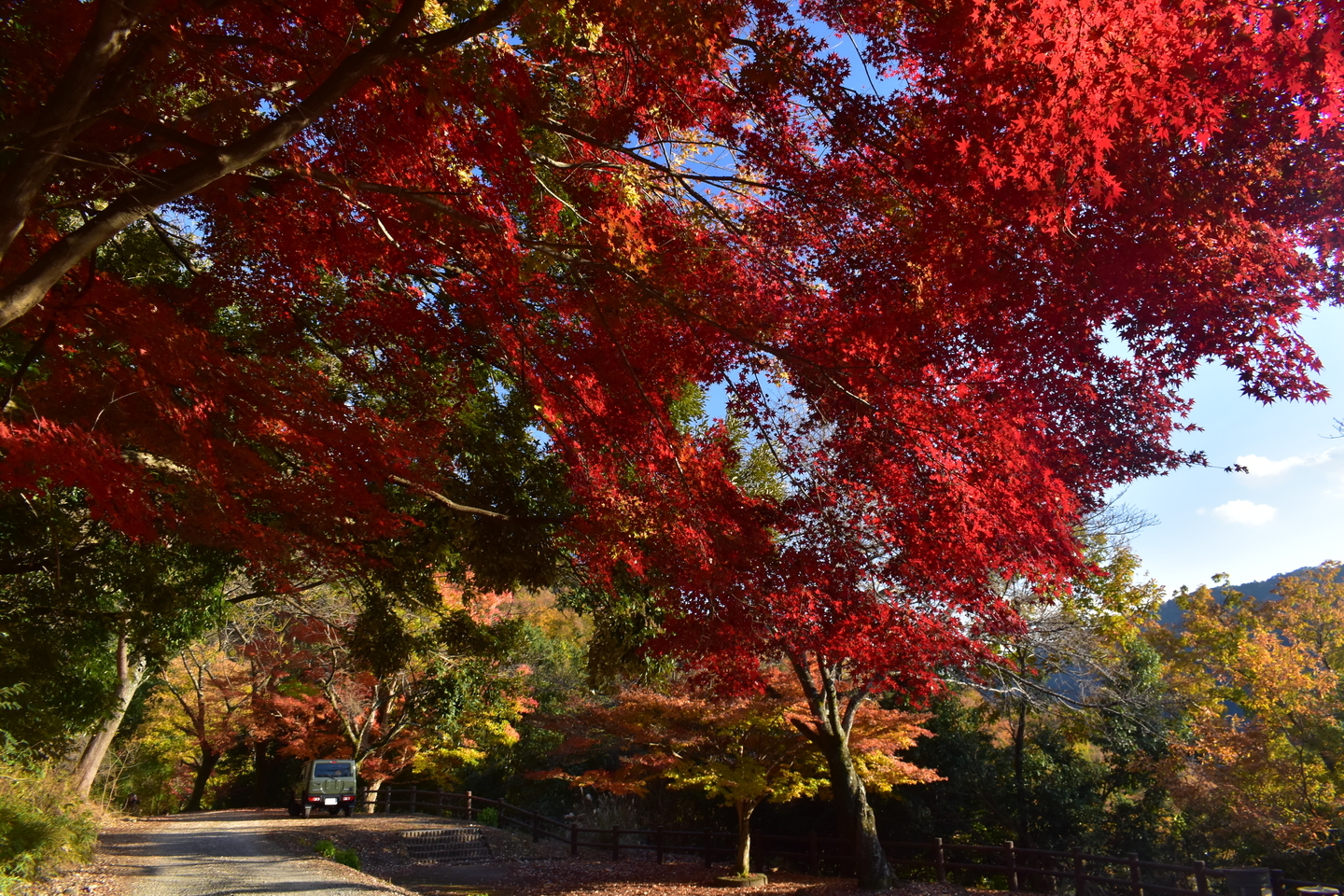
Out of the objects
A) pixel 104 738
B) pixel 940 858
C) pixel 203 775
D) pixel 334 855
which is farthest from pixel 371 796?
pixel 940 858

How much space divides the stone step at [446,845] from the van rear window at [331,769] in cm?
508

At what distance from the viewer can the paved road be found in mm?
9312

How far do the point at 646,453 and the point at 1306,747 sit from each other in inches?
684

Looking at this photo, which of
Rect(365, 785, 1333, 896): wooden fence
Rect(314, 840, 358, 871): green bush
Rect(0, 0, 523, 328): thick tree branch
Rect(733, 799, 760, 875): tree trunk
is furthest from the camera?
Rect(733, 799, 760, 875): tree trunk

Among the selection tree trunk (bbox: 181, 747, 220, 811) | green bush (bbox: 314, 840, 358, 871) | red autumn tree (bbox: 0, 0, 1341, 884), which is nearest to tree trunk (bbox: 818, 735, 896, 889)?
red autumn tree (bbox: 0, 0, 1341, 884)

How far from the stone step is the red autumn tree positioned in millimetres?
11230

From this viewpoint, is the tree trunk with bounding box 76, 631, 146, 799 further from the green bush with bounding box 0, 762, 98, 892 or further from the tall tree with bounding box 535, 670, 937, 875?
the tall tree with bounding box 535, 670, 937, 875

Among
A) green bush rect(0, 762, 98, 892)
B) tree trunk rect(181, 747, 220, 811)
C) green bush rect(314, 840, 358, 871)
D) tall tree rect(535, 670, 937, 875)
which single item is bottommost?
tree trunk rect(181, 747, 220, 811)

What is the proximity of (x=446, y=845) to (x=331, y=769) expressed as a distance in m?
6.34

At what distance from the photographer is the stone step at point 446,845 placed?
15.9 meters

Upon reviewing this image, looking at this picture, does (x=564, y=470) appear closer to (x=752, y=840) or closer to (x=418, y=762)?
(x=752, y=840)

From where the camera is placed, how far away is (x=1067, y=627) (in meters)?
14.5

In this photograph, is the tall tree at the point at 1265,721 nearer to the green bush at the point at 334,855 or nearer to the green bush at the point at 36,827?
the green bush at the point at 334,855

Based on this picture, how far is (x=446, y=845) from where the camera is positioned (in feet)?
54.5
